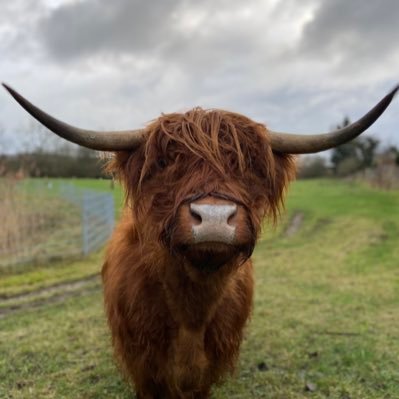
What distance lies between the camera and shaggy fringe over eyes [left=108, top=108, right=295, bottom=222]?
2736mm

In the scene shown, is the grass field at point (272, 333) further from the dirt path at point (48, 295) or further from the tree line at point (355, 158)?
the tree line at point (355, 158)

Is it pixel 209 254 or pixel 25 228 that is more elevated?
pixel 209 254

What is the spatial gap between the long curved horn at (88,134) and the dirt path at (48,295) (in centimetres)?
552

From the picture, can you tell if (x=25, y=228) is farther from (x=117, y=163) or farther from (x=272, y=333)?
(x=117, y=163)

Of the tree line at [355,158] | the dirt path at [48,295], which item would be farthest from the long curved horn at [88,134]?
the tree line at [355,158]

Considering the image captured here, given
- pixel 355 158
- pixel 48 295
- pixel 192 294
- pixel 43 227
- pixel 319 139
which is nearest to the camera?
pixel 319 139

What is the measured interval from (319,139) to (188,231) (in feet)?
3.74

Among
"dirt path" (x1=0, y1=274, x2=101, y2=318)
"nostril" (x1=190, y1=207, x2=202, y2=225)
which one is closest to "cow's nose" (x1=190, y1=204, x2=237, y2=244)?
"nostril" (x1=190, y1=207, x2=202, y2=225)

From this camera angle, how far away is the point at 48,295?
343 inches

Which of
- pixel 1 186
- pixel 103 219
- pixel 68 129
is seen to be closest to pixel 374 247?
pixel 103 219

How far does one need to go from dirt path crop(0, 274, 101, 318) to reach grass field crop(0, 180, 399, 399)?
0.02 meters

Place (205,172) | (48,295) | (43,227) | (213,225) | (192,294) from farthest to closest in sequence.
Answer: (43,227)
(48,295)
(192,294)
(205,172)
(213,225)

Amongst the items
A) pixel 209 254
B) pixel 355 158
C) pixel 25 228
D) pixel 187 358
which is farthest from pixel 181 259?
pixel 355 158

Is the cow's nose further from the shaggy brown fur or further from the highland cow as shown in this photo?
the shaggy brown fur
